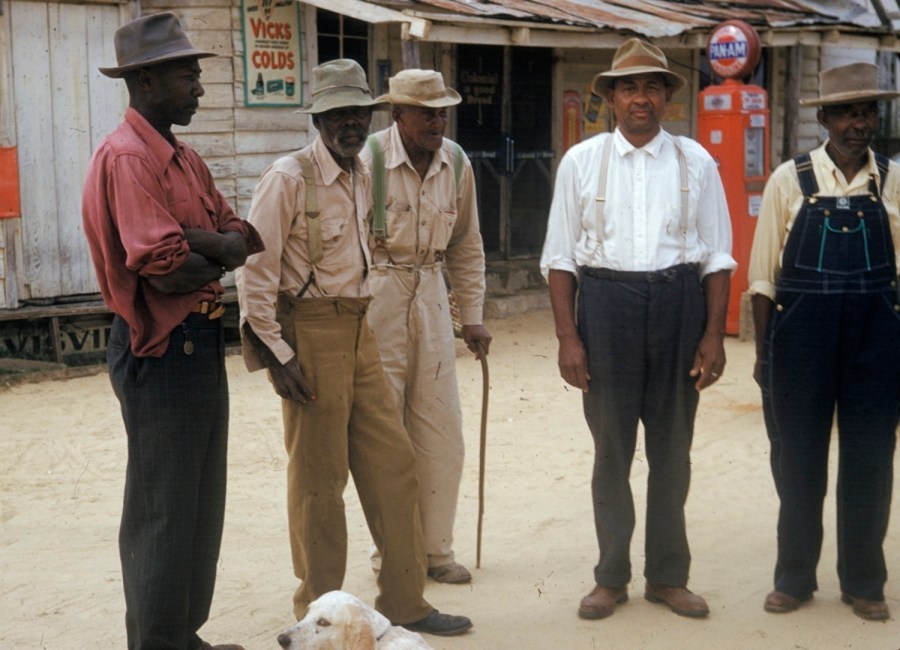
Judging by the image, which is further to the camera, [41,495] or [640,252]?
[41,495]

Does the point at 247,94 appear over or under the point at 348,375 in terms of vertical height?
over

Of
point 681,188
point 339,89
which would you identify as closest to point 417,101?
point 339,89

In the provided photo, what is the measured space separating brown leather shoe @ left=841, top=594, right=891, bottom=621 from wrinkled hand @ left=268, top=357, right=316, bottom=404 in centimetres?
223

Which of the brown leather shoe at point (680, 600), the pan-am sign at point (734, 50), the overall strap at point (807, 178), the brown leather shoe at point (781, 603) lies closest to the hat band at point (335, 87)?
the overall strap at point (807, 178)

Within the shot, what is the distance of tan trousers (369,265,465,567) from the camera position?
16.3ft

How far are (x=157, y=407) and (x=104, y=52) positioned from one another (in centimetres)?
682

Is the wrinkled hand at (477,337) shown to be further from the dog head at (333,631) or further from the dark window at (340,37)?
the dark window at (340,37)

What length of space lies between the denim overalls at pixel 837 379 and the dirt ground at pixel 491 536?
0.26 meters

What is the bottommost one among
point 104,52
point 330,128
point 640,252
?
point 640,252

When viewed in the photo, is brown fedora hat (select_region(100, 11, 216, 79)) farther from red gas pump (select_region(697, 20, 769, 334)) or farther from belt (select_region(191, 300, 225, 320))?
red gas pump (select_region(697, 20, 769, 334))

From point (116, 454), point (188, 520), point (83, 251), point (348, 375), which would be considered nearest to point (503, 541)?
point (348, 375)

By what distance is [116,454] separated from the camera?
7426 mm

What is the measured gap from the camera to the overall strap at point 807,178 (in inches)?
185

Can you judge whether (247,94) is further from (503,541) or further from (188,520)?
(188,520)
